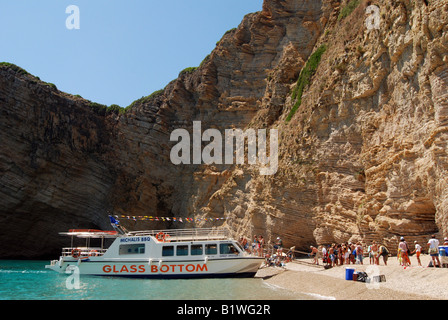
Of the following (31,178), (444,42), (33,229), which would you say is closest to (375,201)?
(444,42)

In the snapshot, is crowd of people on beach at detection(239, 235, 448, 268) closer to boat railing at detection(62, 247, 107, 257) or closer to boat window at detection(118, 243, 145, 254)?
boat window at detection(118, 243, 145, 254)

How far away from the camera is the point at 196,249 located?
68.6ft

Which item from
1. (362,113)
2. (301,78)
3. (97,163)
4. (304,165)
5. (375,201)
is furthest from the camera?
(97,163)

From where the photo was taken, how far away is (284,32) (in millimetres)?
36375

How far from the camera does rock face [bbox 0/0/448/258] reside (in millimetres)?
17328

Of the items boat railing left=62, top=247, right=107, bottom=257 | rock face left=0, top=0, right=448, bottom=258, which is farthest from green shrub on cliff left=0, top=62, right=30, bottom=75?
boat railing left=62, top=247, right=107, bottom=257

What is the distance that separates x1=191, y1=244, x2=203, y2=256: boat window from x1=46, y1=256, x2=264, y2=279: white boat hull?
0.50 metres

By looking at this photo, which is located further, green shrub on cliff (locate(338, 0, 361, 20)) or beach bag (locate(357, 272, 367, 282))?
green shrub on cliff (locate(338, 0, 361, 20))

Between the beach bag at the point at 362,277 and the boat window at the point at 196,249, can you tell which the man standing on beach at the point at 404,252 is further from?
the boat window at the point at 196,249

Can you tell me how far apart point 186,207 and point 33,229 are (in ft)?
53.7

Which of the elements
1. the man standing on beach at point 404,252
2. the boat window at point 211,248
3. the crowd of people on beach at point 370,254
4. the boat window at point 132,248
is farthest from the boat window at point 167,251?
the man standing on beach at point 404,252

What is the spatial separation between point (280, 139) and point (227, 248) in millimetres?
11966

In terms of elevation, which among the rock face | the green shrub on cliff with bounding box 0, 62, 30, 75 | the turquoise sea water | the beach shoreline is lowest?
the turquoise sea water
